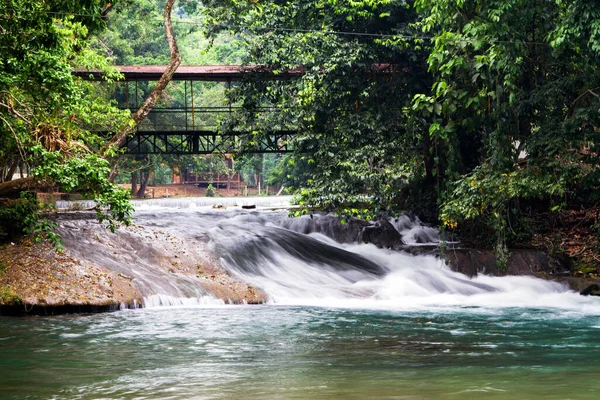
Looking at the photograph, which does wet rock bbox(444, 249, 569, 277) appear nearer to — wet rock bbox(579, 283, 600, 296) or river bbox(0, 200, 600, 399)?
river bbox(0, 200, 600, 399)

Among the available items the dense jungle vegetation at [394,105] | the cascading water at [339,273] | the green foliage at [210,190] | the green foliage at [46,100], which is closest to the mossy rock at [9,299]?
the green foliage at [46,100]

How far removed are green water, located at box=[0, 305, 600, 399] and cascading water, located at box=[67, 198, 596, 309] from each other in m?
1.70

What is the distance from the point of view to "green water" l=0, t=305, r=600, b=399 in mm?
6637

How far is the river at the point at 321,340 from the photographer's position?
6.77 meters

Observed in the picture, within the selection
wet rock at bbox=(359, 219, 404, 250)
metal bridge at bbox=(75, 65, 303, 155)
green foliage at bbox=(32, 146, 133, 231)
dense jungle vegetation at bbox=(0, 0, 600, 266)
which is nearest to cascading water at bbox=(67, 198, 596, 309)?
wet rock at bbox=(359, 219, 404, 250)

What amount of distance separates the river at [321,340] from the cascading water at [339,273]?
44 millimetres

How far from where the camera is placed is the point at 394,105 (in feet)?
61.7

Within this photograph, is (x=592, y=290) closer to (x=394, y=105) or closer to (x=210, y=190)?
(x=394, y=105)

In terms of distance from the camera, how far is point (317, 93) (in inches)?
704

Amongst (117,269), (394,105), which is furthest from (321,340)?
(394,105)

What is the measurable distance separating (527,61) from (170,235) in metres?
8.25

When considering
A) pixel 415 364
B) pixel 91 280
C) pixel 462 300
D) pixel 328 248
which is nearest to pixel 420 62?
pixel 328 248

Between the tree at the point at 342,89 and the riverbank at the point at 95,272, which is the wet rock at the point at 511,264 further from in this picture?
the riverbank at the point at 95,272

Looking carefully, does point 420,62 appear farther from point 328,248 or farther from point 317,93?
point 328,248
